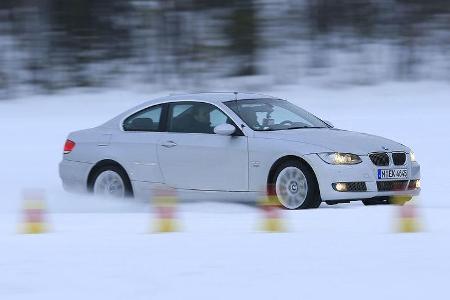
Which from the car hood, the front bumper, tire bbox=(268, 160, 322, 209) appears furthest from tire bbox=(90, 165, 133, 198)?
the front bumper

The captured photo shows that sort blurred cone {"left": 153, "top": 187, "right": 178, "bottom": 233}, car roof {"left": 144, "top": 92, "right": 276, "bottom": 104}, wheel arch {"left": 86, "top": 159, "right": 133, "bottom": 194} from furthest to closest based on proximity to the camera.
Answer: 1. wheel arch {"left": 86, "top": 159, "right": 133, "bottom": 194}
2. car roof {"left": 144, "top": 92, "right": 276, "bottom": 104}
3. blurred cone {"left": 153, "top": 187, "right": 178, "bottom": 233}

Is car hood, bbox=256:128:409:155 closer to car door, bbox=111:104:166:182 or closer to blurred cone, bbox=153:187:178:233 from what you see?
car door, bbox=111:104:166:182

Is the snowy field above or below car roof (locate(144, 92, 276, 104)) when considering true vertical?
below

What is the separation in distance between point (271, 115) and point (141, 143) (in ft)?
5.16

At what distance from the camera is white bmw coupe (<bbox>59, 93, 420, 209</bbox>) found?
11625 millimetres

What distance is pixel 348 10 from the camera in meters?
28.4

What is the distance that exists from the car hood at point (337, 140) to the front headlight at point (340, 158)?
0.04 metres

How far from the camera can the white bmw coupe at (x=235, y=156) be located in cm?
1162

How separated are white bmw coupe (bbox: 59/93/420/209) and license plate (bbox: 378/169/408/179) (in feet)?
0.04

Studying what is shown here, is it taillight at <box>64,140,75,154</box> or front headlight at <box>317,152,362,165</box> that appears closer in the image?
front headlight at <box>317,152,362,165</box>

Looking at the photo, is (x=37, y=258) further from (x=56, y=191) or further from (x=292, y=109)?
(x=56, y=191)

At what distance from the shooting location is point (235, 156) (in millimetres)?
12172

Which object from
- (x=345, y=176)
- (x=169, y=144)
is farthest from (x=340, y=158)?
(x=169, y=144)

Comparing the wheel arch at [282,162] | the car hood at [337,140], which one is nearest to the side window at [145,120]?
the car hood at [337,140]
